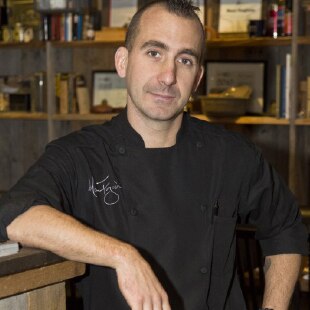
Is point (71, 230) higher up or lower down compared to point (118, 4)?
lower down

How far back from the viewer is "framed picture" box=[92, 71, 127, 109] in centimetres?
515

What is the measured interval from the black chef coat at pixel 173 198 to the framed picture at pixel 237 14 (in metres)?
2.78

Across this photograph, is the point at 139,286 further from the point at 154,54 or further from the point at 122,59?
the point at 122,59

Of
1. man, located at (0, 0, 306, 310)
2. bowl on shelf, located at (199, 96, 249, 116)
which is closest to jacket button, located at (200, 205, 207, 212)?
man, located at (0, 0, 306, 310)

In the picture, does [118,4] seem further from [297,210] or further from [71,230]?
[71,230]

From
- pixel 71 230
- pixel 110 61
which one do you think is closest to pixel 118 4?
pixel 110 61

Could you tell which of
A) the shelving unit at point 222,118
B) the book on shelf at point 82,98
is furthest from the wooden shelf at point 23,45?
the book on shelf at point 82,98

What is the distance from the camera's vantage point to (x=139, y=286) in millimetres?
1427

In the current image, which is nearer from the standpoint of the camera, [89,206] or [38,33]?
[89,206]

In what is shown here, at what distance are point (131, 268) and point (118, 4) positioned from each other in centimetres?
381

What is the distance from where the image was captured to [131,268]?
145 centimetres

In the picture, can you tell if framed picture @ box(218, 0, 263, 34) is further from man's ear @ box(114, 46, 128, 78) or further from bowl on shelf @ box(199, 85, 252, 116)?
man's ear @ box(114, 46, 128, 78)
